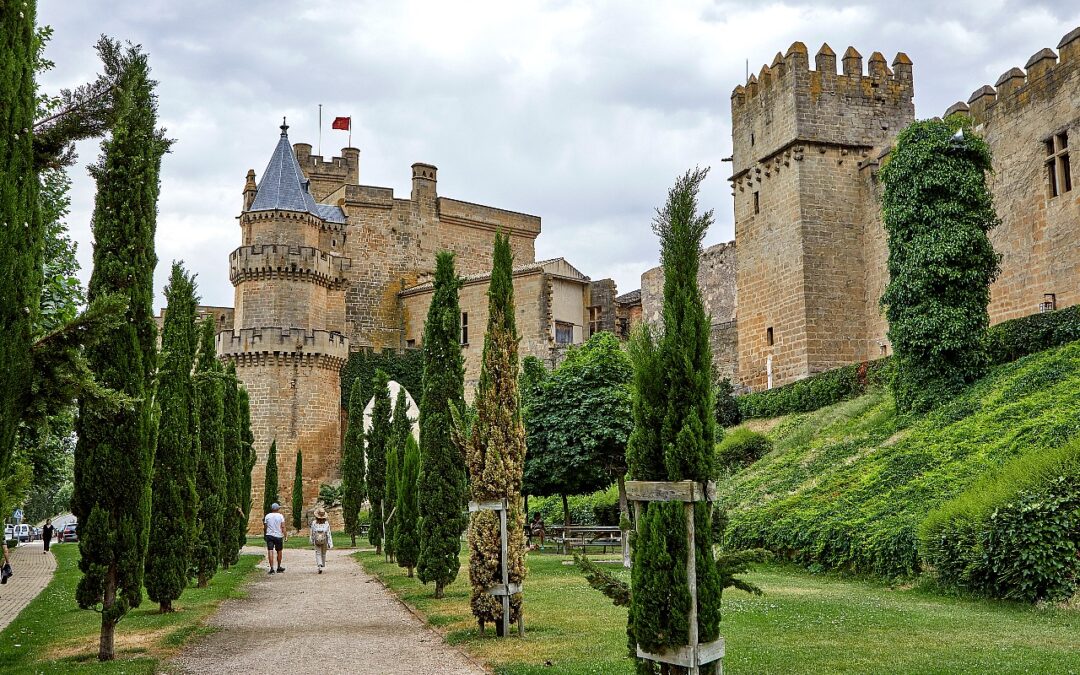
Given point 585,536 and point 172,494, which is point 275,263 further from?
point 172,494

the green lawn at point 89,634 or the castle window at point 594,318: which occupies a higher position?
the castle window at point 594,318

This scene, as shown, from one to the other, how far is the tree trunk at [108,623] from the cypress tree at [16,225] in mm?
2825

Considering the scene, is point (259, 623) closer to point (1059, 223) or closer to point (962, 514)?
point (962, 514)

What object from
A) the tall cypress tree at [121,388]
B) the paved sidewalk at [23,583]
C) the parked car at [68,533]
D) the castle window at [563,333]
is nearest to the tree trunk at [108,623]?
the tall cypress tree at [121,388]

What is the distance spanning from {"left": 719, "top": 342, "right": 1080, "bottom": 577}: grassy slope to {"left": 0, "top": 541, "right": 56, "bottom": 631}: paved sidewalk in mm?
12229

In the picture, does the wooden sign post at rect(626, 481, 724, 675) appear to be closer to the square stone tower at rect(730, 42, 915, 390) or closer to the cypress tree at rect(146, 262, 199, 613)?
the cypress tree at rect(146, 262, 199, 613)

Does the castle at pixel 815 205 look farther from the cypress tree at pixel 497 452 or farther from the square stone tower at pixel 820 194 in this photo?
the cypress tree at pixel 497 452

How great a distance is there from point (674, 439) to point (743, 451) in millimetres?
18740

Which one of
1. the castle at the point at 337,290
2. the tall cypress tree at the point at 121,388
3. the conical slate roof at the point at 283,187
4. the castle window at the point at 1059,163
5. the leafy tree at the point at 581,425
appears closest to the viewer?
the tall cypress tree at the point at 121,388

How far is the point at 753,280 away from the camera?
108 feet

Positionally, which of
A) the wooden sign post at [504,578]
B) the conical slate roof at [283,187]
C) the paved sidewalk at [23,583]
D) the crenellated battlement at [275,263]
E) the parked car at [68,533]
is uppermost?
the conical slate roof at [283,187]

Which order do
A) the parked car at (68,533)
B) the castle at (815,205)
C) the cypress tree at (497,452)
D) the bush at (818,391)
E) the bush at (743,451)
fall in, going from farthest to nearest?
the parked car at (68,533)
the castle at (815,205)
the bush at (818,391)
the bush at (743,451)
the cypress tree at (497,452)

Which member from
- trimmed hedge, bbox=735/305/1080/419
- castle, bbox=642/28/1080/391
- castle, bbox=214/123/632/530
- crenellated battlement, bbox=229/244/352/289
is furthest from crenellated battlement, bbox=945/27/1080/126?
crenellated battlement, bbox=229/244/352/289

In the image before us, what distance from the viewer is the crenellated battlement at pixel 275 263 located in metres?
40.9
